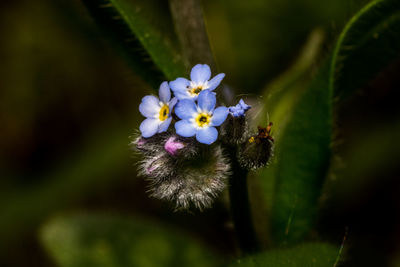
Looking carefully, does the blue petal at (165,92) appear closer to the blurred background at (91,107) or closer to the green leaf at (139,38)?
the green leaf at (139,38)

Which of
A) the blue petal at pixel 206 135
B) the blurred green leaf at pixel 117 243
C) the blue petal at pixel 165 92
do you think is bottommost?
the blurred green leaf at pixel 117 243

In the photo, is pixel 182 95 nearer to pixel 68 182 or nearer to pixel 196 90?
pixel 196 90

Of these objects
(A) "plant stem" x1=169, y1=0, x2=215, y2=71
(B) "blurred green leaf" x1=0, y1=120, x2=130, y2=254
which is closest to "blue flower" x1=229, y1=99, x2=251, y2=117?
(A) "plant stem" x1=169, y1=0, x2=215, y2=71

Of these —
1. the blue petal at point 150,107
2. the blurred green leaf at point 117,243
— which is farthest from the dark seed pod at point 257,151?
the blurred green leaf at point 117,243

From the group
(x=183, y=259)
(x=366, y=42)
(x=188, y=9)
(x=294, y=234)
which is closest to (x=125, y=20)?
(x=188, y=9)

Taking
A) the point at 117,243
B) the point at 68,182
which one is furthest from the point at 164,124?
the point at 68,182

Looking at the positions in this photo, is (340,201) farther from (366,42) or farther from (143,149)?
(143,149)

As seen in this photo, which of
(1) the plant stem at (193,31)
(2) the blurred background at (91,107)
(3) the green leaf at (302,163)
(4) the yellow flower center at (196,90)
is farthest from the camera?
(2) the blurred background at (91,107)
